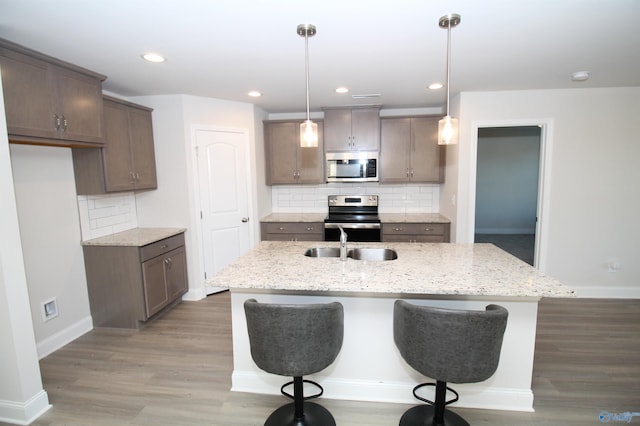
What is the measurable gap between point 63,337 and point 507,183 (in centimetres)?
798

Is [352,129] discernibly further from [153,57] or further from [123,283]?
[123,283]

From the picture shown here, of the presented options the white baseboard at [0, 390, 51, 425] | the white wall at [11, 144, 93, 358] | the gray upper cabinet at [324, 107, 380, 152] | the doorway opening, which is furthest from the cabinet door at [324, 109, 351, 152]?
the doorway opening

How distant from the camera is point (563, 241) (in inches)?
139

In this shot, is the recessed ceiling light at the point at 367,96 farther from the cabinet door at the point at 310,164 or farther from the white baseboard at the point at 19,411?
the white baseboard at the point at 19,411

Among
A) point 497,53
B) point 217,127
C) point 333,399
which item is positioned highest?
point 497,53

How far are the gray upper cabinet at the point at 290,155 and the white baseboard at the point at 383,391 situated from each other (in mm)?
2747

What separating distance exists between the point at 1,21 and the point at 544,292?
327 cm

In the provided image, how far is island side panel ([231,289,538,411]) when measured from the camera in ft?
6.12

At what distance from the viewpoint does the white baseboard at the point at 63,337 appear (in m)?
2.57

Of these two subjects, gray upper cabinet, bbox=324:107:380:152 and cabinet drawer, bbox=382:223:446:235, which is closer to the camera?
cabinet drawer, bbox=382:223:446:235

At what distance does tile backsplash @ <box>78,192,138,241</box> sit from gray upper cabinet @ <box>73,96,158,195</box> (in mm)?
205

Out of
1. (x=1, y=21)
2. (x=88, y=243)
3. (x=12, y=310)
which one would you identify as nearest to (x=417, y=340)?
(x=12, y=310)

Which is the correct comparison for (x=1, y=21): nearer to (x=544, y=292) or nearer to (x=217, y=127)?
(x=217, y=127)

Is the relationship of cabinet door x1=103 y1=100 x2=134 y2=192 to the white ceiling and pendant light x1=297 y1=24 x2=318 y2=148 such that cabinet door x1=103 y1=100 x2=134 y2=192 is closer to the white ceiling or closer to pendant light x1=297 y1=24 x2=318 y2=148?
the white ceiling
